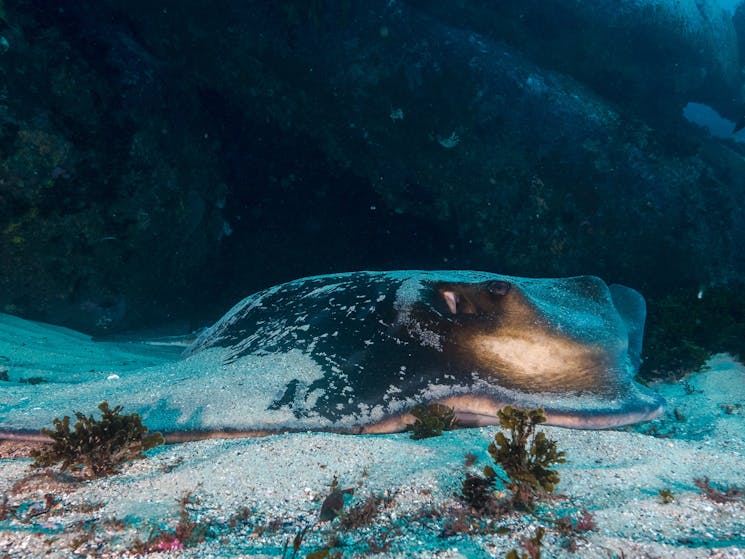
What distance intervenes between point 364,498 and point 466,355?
157 cm

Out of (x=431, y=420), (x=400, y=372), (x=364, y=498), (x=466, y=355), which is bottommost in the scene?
(x=364, y=498)

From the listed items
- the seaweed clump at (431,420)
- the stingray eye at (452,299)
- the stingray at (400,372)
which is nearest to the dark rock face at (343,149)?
the stingray at (400,372)

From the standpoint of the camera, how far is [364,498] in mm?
2514

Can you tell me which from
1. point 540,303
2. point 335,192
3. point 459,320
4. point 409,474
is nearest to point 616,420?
point 540,303

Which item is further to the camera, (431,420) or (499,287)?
(499,287)

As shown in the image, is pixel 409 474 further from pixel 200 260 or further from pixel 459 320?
pixel 200 260

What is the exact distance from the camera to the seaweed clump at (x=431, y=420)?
3.29 metres

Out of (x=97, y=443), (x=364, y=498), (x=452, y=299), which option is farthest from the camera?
(x=452, y=299)

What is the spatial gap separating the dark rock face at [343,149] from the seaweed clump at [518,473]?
623 centimetres

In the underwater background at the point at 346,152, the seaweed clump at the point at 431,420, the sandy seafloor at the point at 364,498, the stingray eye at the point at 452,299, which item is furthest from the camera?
the underwater background at the point at 346,152

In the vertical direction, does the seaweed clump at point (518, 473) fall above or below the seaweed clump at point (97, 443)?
above

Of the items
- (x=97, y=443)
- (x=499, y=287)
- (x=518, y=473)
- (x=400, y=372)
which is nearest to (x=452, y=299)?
(x=499, y=287)

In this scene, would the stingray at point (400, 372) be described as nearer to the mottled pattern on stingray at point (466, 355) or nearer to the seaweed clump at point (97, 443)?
the mottled pattern on stingray at point (466, 355)

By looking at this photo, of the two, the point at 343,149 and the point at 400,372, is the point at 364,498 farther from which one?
the point at 343,149
